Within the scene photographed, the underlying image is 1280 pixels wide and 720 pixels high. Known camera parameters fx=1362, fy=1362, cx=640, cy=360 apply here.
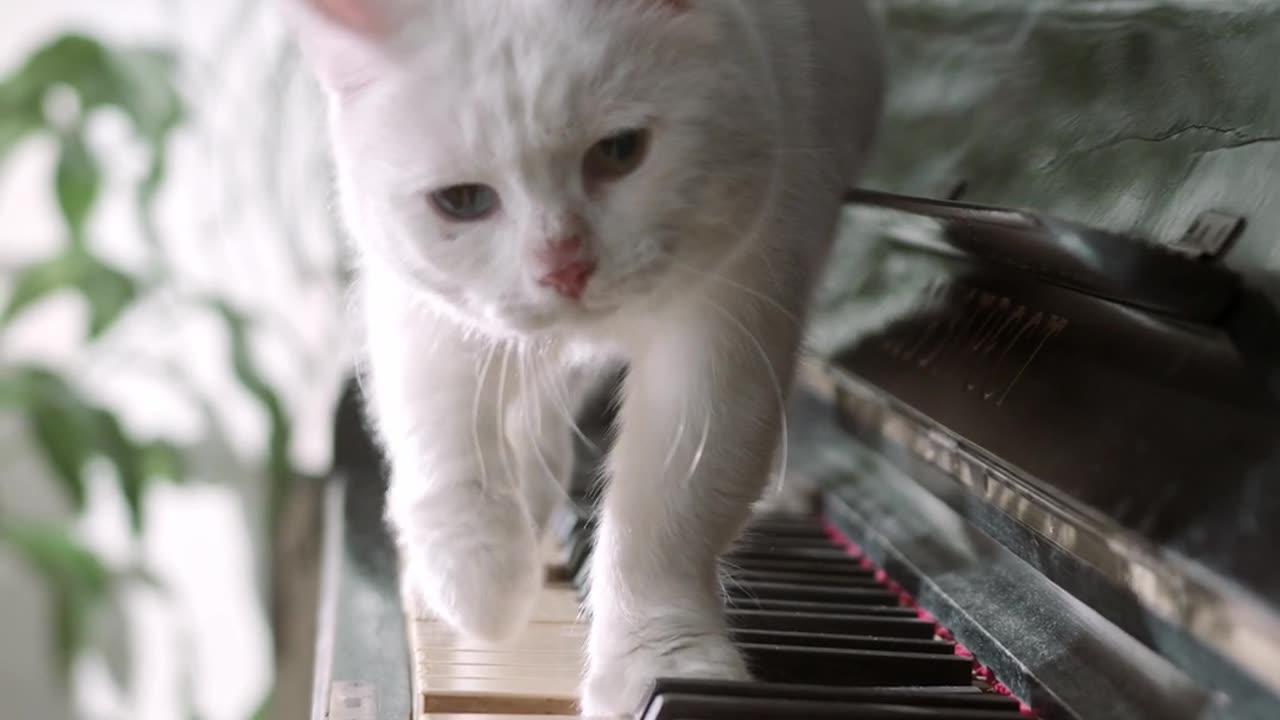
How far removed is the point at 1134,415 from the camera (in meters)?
0.79

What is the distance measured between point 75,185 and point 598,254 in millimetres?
1225

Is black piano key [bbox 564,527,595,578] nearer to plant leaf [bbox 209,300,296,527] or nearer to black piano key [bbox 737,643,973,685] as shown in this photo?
black piano key [bbox 737,643,973,685]

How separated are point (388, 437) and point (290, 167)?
1236 millimetres

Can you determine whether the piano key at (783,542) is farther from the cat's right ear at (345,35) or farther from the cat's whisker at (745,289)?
the cat's right ear at (345,35)

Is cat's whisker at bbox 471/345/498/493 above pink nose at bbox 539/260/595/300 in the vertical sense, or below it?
below

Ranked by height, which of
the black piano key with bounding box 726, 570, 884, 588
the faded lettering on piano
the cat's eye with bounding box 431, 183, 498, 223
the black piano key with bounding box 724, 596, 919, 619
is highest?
the cat's eye with bounding box 431, 183, 498, 223

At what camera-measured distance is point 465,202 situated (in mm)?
885

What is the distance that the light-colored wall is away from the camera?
2.07 meters

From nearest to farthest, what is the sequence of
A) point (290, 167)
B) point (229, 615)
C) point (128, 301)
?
point (128, 301), point (290, 167), point (229, 615)

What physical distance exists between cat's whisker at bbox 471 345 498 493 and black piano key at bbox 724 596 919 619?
208mm

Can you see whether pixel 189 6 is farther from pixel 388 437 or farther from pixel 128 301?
pixel 388 437

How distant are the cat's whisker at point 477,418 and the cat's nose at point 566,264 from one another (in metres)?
0.21

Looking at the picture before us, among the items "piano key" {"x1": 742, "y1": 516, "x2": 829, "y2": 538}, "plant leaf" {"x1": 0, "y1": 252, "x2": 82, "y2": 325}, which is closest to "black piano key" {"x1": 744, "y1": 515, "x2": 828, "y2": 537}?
"piano key" {"x1": 742, "y1": 516, "x2": 829, "y2": 538}

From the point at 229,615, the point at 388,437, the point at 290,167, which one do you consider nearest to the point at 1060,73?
the point at 388,437
